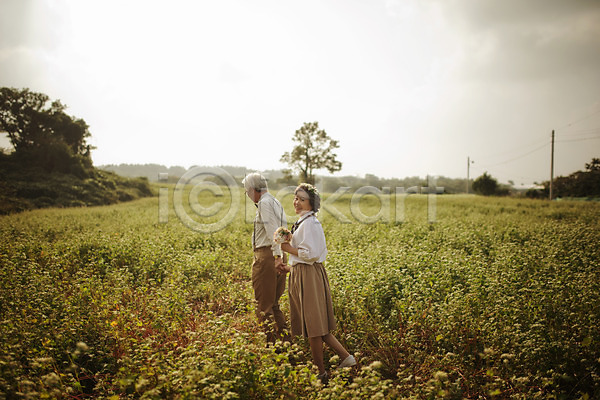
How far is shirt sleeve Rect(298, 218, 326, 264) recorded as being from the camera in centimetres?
365

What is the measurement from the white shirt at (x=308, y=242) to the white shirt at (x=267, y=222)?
17.3 inches

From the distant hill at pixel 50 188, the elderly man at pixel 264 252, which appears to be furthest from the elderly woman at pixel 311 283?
the distant hill at pixel 50 188

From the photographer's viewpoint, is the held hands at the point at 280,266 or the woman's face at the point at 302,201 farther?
the held hands at the point at 280,266

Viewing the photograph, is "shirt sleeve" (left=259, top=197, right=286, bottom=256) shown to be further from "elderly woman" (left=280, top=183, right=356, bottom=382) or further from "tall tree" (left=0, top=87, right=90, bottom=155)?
"tall tree" (left=0, top=87, right=90, bottom=155)

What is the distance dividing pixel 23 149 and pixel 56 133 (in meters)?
5.31

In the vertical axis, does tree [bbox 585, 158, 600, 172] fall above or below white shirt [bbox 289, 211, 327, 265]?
above

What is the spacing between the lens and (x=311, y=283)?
3.72 metres

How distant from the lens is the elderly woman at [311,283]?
12.0 feet

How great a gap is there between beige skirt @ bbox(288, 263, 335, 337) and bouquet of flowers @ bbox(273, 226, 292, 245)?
37 cm

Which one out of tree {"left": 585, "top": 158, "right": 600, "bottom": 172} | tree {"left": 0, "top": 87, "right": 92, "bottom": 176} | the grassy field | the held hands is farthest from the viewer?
tree {"left": 585, "top": 158, "right": 600, "bottom": 172}

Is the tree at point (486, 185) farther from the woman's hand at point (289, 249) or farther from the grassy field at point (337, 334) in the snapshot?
the woman's hand at point (289, 249)

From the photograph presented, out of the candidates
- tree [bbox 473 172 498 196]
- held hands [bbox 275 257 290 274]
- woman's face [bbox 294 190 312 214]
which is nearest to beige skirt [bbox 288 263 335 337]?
held hands [bbox 275 257 290 274]

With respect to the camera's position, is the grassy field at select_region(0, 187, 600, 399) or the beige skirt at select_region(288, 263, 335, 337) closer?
the grassy field at select_region(0, 187, 600, 399)

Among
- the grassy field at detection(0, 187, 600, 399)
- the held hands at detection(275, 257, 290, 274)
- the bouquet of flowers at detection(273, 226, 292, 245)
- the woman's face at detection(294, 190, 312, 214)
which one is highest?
the woman's face at detection(294, 190, 312, 214)
